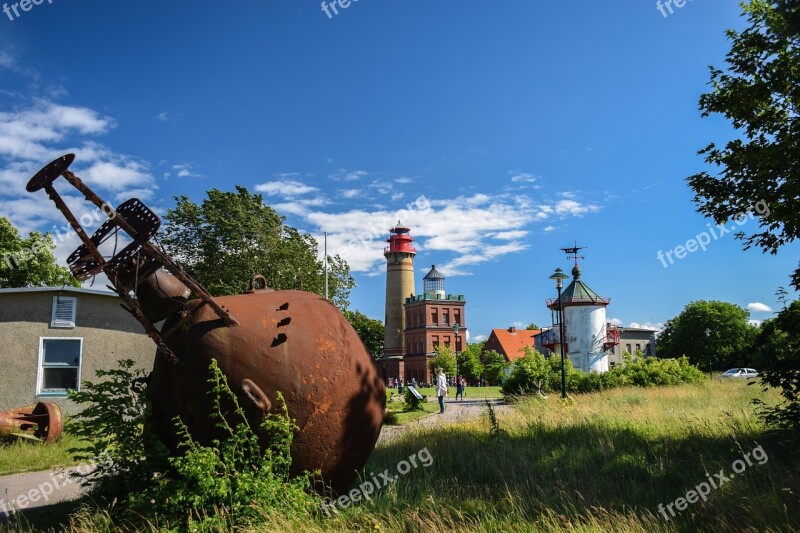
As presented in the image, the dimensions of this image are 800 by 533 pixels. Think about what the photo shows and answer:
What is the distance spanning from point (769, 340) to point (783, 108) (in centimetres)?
354

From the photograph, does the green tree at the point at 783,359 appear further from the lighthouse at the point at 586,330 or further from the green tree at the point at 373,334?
the green tree at the point at 373,334

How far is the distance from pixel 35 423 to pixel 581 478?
12535 millimetres

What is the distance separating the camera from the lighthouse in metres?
40.8

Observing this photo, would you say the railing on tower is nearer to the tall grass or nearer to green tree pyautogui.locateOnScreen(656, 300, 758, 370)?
green tree pyautogui.locateOnScreen(656, 300, 758, 370)

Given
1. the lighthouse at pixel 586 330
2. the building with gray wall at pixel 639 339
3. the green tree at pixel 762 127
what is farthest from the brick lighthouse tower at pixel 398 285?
the green tree at pixel 762 127

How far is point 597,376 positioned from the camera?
27500mm

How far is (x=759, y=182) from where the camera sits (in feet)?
28.2

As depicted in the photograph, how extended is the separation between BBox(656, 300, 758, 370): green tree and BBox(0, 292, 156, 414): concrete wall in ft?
227

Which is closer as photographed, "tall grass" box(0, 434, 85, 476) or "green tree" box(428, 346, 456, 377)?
"tall grass" box(0, 434, 85, 476)

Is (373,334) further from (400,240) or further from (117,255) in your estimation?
(117,255)

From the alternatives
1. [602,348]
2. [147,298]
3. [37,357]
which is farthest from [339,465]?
[602,348]

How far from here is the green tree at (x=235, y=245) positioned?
22.6m

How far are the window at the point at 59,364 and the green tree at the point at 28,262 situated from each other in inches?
786

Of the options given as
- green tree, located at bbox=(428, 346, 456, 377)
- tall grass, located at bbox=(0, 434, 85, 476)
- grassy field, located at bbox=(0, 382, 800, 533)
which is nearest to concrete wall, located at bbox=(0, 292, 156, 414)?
tall grass, located at bbox=(0, 434, 85, 476)
